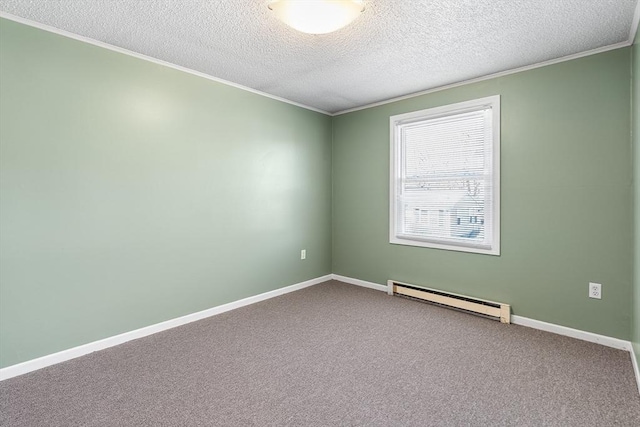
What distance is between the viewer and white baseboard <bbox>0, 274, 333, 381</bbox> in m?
2.14

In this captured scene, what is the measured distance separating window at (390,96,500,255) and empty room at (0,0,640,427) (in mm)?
21

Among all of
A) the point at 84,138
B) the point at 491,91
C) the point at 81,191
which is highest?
the point at 491,91

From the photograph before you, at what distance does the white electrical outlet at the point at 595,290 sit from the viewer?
256cm

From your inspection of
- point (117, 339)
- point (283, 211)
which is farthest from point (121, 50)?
point (117, 339)

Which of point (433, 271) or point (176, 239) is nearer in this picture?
point (176, 239)

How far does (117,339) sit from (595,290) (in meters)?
3.83

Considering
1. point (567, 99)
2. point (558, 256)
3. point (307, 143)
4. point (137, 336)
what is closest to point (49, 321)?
point (137, 336)

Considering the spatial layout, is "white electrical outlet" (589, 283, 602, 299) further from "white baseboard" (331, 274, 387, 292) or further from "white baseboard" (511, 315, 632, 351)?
"white baseboard" (331, 274, 387, 292)

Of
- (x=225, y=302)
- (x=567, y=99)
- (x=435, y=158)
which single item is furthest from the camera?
(x=435, y=158)

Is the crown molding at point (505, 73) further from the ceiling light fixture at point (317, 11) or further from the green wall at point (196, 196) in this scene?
the ceiling light fixture at point (317, 11)

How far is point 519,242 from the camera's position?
2.96 m

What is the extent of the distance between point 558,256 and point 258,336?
104 inches

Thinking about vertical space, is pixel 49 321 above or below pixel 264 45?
below

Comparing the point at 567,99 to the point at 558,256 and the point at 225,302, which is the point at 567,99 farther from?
the point at 225,302
